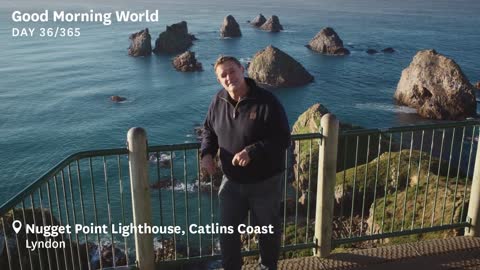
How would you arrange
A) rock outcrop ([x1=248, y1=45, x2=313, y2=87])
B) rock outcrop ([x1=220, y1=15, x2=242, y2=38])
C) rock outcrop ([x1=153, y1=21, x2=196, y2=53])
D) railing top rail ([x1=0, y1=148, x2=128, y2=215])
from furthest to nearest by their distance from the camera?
rock outcrop ([x1=220, y1=15, x2=242, y2=38]) → rock outcrop ([x1=153, y1=21, x2=196, y2=53]) → rock outcrop ([x1=248, y1=45, x2=313, y2=87]) → railing top rail ([x1=0, y1=148, x2=128, y2=215])

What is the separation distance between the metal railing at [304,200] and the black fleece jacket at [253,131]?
781mm

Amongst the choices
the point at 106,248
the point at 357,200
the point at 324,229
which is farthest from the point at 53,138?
the point at 324,229

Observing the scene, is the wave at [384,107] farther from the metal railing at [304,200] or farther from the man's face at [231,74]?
the man's face at [231,74]

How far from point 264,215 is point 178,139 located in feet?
139

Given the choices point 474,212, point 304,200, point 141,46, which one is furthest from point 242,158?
point 141,46

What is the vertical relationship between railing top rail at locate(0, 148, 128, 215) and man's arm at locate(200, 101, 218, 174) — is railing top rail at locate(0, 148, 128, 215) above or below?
below

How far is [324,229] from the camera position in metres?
6.30

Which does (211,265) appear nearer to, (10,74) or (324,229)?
(324,229)

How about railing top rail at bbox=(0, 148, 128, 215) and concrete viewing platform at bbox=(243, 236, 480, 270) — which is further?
concrete viewing platform at bbox=(243, 236, 480, 270)

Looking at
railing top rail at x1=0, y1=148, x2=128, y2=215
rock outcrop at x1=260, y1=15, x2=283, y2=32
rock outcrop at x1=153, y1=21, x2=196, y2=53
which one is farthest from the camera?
rock outcrop at x1=260, y1=15, x2=283, y2=32

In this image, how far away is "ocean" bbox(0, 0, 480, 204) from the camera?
1866 inches

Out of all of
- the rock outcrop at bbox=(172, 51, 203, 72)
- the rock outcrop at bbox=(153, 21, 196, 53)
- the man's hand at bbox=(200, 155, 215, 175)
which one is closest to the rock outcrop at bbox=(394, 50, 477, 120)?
the rock outcrop at bbox=(172, 51, 203, 72)

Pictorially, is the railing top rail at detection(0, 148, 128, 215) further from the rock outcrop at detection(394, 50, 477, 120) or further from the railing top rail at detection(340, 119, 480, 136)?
the rock outcrop at detection(394, 50, 477, 120)

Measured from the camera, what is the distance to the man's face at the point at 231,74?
4.52 m
